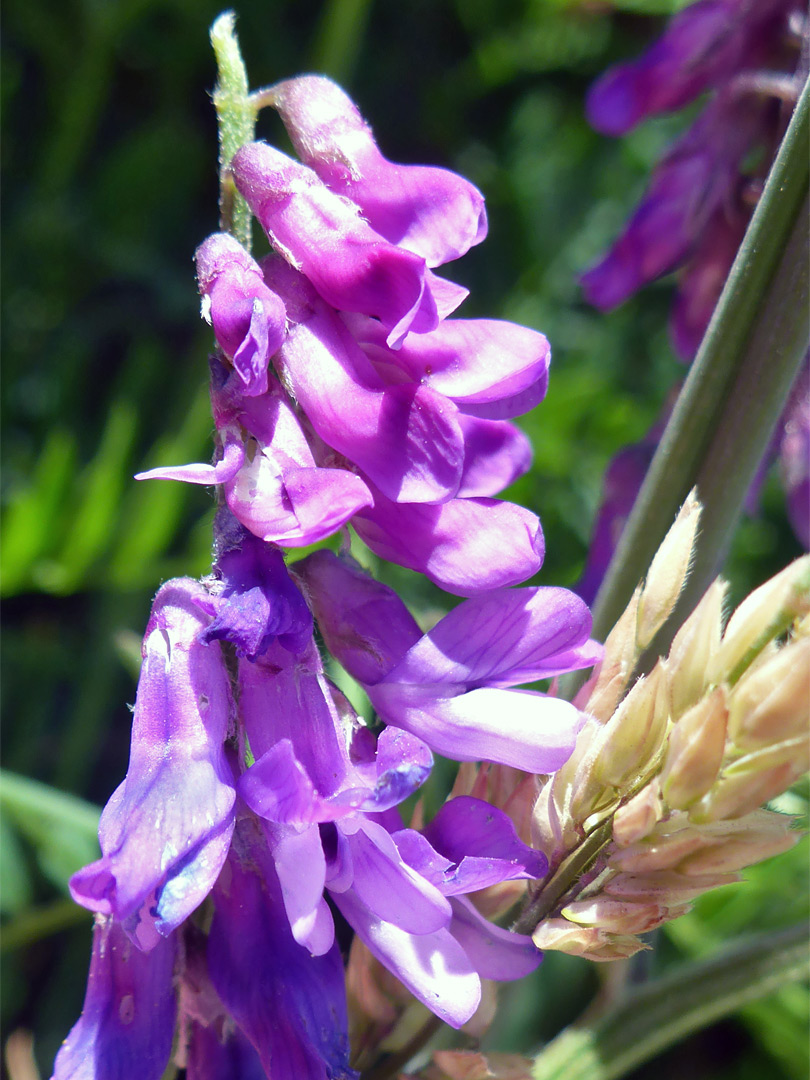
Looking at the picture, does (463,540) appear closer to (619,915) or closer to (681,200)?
(619,915)

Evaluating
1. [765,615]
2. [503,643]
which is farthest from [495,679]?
[765,615]

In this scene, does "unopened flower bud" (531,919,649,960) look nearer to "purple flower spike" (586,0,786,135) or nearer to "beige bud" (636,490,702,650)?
"beige bud" (636,490,702,650)

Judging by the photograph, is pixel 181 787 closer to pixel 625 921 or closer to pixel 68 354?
pixel 625 921

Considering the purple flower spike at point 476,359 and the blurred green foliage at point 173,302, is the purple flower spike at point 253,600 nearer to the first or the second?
the purple flower spike at point 476,359

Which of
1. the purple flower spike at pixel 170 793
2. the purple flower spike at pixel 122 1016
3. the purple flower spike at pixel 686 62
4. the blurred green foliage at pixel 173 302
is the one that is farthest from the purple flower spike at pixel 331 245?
the blurred green foliage at pixel 173 302

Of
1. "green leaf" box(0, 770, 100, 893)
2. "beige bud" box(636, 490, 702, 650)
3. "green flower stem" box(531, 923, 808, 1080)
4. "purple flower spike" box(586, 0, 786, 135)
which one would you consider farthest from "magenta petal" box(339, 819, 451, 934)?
"purple flower spike" box(586, 0, 786, 135)

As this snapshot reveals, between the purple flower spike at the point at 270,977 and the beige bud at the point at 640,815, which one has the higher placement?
the beige bud at the point at 640,815

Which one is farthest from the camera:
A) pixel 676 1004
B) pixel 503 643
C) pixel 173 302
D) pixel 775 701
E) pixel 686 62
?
pixel 173 302
